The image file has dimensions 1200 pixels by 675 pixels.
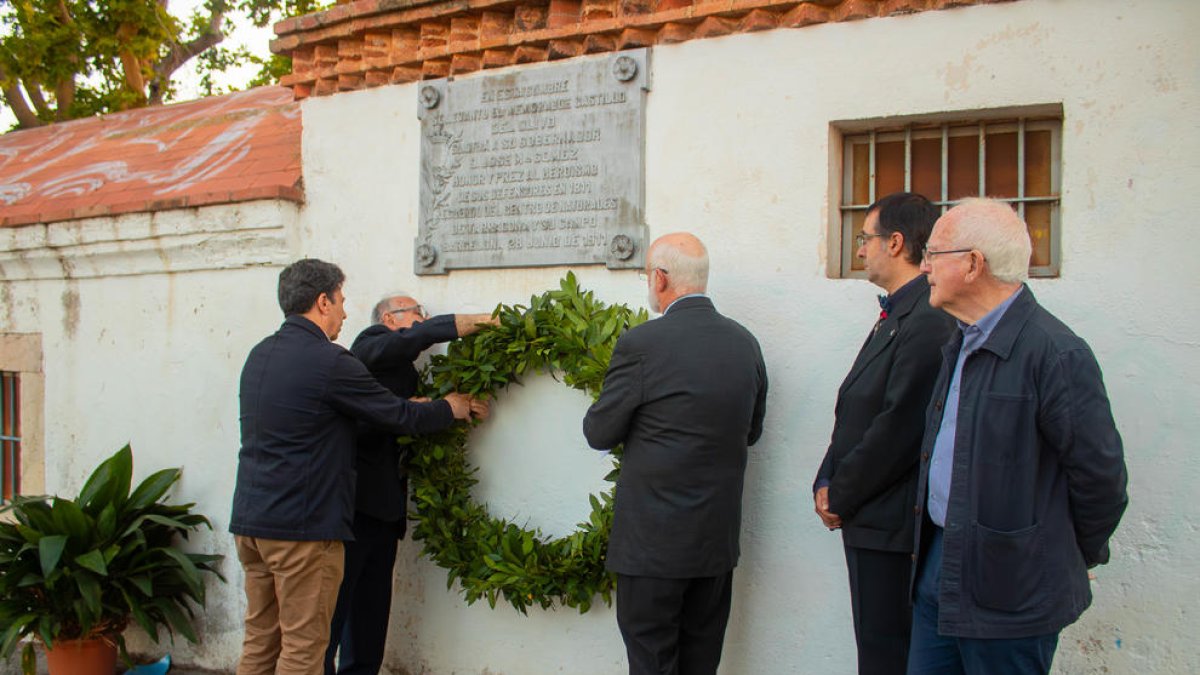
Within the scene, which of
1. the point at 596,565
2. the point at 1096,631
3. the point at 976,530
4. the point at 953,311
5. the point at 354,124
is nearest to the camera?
the point at 976,530

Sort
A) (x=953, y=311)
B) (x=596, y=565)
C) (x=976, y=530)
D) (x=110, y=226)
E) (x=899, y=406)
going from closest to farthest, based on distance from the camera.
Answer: (x=976, y=530) → (x=953, y=311) → (x=899, y=406) → (x=596, y=565) → (x=110, y=226)

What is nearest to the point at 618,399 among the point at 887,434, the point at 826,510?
the point at 826,510

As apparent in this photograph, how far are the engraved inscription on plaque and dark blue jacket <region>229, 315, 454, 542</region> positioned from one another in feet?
3.06

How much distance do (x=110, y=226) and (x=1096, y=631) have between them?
5.47 metres

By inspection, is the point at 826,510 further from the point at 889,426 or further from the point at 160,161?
the point at 160,161

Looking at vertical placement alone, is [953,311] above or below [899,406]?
above

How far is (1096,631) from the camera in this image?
3.60m

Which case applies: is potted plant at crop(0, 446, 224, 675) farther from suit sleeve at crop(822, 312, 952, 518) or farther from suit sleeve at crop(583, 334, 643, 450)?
suit sleeve at crop(822, 312, 952, 518)

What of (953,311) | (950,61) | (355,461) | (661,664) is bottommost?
(661,664)

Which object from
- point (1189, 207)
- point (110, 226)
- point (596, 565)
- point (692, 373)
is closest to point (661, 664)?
point (596, 565)

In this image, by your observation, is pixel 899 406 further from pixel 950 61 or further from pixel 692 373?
pixel 950 61

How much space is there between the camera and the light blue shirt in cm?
286

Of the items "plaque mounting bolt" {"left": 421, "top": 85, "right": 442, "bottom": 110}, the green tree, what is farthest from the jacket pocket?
the green tree

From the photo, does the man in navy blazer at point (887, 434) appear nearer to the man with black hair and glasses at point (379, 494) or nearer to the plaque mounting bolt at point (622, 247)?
the plaque mounting bolt at point (622, 247)
